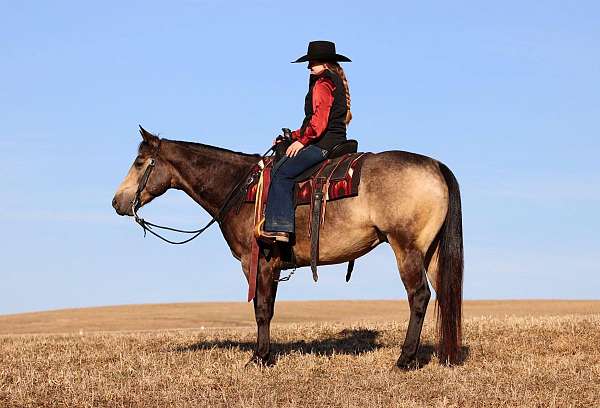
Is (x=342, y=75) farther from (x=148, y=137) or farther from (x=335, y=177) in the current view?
(x=148, y=137)

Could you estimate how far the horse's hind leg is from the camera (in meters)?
11.8

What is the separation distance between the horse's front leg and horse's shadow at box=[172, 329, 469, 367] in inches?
31.4

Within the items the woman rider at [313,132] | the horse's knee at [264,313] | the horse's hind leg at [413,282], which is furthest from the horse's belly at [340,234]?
the horse's knee at [264,313]

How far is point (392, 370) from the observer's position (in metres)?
12.0

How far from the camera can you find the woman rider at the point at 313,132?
40.2 feet

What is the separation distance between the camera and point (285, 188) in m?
12.3

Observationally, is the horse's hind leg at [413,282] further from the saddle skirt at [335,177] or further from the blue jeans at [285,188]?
the blue jeans at [285,188]

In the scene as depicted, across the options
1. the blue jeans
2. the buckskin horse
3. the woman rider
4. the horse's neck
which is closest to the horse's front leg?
the buckskin horse

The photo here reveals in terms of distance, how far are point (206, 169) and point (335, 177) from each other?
7.64 ft

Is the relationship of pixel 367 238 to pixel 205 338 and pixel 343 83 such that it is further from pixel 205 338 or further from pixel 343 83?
pixel 205 338

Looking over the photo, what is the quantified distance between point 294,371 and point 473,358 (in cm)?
310

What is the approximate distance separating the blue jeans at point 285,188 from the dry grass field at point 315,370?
6.59 feet

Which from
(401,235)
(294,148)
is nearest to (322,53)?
(294,148)

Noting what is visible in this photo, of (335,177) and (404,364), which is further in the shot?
(335,177)
